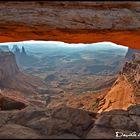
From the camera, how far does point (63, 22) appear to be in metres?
8.82

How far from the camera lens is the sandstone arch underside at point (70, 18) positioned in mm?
8633

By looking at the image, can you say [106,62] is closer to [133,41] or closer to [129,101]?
[129,101]

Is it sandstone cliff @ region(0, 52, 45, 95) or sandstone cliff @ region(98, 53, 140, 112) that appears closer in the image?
sandstone cliff @ region(98, 53, 140, 112)

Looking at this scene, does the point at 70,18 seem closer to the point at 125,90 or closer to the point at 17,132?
the point at 17,132

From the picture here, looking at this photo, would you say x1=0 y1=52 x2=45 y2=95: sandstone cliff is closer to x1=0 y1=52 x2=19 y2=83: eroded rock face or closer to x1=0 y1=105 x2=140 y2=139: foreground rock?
x1=0 y1=52 x2=19 y2=83: eroded rock face

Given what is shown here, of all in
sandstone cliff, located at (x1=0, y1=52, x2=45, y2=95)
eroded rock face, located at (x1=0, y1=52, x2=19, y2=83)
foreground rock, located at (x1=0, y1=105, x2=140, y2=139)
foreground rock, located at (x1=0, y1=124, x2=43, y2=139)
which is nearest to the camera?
foreground rock, located at (x1=0, y1=124, x2=43, y2=139)

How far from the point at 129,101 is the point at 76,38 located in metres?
18.4

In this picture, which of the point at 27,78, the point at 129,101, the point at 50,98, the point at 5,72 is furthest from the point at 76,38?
the point at 27,78

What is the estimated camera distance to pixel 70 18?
8.80m

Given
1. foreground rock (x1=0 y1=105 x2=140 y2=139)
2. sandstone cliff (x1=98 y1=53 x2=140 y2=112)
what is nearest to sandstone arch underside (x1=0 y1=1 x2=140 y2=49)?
foreground rock (x1=0 y1=105 x2=140 y2=139)

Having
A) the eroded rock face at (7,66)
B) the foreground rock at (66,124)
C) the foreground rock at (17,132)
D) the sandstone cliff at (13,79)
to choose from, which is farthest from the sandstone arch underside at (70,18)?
the eroded rock face at (7,66)

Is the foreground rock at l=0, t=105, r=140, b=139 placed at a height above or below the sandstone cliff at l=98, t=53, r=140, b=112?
above

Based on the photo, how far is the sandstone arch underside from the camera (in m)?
8.63

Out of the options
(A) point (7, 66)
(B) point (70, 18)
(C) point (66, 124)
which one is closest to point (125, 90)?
(C) point (66, 124)
